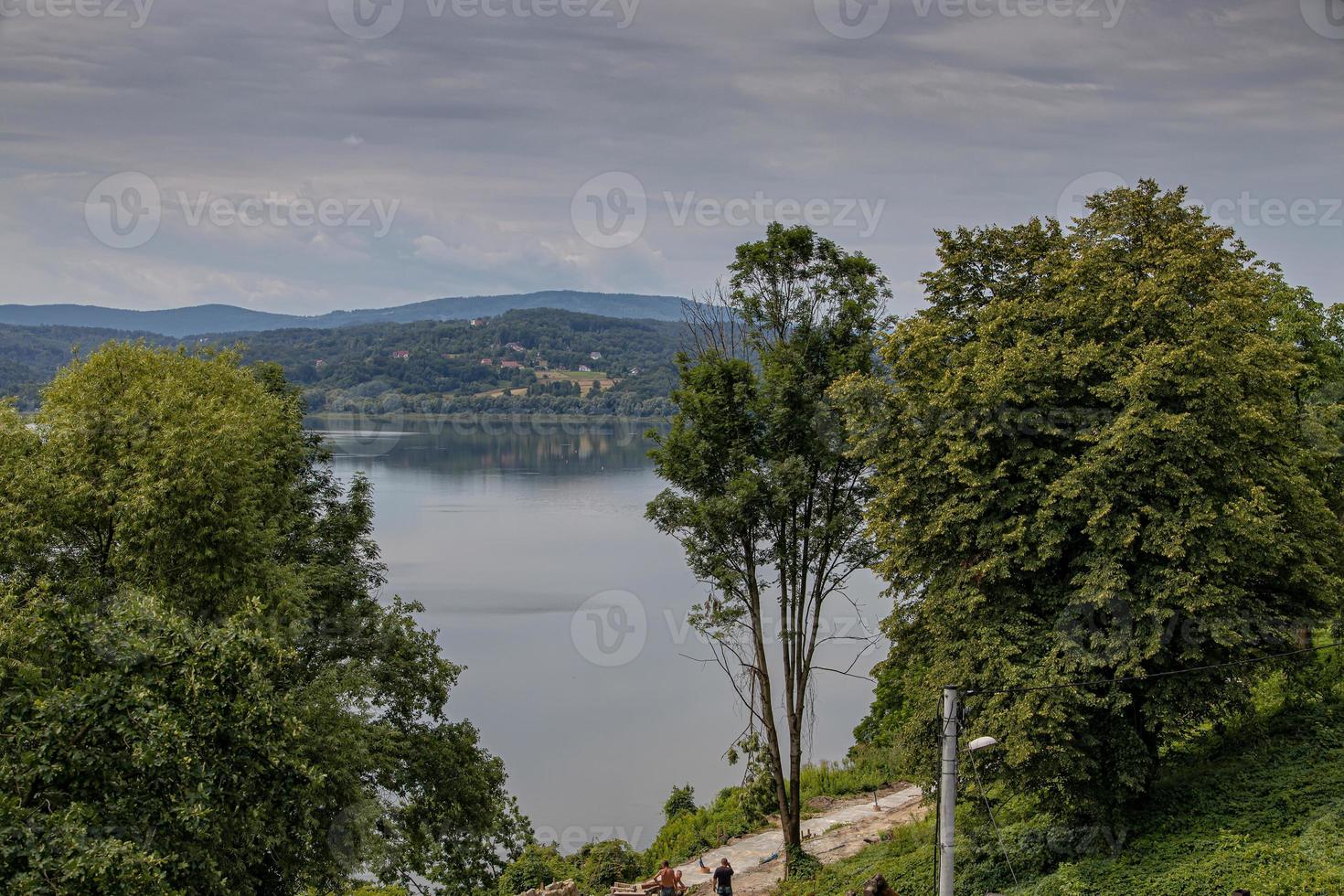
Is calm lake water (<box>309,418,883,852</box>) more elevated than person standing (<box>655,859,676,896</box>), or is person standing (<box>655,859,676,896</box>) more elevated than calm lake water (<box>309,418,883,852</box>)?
person standing (<box>655,859,676,896</box>)

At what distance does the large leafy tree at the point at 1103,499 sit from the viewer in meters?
14.0

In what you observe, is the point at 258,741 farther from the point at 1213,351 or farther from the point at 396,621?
the point at 1213,351

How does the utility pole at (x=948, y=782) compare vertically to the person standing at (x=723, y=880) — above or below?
above

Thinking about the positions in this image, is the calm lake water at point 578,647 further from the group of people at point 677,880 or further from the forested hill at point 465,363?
the forested hill at point 465,363

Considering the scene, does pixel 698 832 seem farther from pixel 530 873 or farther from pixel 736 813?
pixel 530 873

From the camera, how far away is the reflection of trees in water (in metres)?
117

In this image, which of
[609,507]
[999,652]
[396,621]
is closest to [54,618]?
[396,621]

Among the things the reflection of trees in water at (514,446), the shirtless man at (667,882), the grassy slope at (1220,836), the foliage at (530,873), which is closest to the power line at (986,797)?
the grassy slope at (1220,836)

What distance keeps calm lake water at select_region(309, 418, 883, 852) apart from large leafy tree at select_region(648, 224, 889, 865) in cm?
971

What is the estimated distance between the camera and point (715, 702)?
40250 mm

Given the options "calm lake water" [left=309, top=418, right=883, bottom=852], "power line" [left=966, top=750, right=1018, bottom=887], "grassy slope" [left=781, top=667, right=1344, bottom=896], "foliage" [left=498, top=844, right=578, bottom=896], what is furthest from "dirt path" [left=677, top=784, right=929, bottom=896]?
"calm lake water" [left=309, top=418, right=883, bottom=852]

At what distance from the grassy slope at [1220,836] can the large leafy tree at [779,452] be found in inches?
174

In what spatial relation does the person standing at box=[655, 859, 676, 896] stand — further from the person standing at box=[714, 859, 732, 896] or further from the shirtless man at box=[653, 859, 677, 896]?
the person standing at box=[714, 859, 732, 896]

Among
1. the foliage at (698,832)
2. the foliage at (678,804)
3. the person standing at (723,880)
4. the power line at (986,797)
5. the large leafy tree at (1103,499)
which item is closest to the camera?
the large leafy tree at (1103,499)
